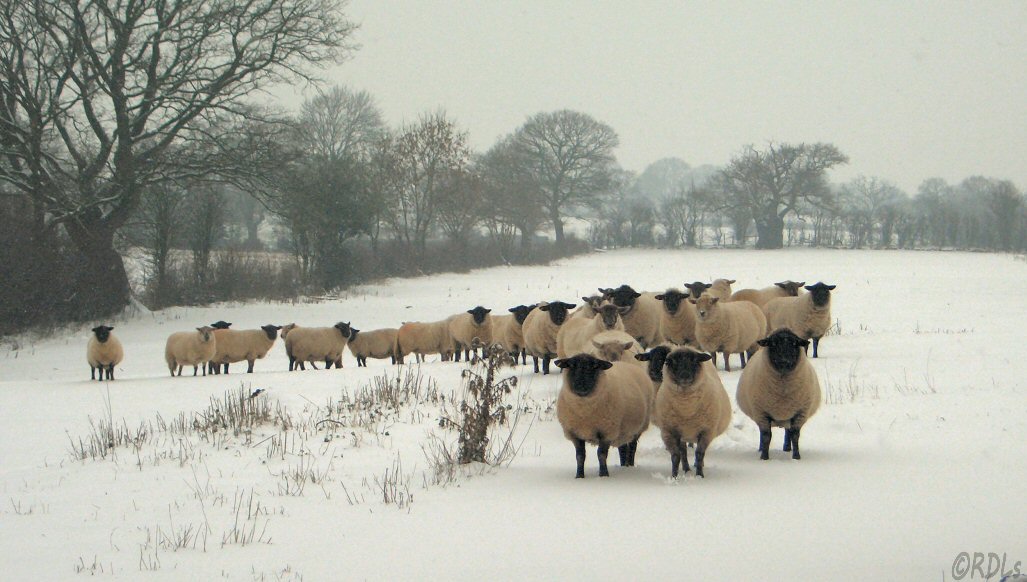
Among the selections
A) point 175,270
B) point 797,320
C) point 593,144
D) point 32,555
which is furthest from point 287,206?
point 593,144

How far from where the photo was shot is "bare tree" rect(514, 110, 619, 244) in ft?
242

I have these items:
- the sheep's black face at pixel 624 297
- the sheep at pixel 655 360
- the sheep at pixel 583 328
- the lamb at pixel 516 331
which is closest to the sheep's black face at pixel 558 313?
the sheep at pixel 583 328

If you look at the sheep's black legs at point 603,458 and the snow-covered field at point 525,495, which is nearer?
the snow-covered field at point 525,495

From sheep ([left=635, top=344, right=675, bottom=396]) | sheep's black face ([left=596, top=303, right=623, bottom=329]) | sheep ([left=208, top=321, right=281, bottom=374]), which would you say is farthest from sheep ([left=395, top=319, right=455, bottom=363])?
sheep ([left=635, top=344, right=675, bottom=396])

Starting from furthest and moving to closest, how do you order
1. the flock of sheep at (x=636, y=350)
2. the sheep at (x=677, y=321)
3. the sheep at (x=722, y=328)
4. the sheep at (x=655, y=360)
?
the sheep at (x=677, y=321)
the sheep at (x=722, y=328)
the sheep at (x=655, y=360)
the flock of sheep at (x=636, y=350)

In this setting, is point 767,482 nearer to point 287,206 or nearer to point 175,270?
point 287,206

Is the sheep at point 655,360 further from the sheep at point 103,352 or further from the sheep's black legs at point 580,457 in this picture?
the sheep at point 103,352

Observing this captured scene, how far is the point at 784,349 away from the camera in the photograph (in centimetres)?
746

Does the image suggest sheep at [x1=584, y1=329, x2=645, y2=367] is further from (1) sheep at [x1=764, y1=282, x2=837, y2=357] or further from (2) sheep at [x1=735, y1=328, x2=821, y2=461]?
(1) sheep at [x1=764, y1=282, x2=837, y2=357]

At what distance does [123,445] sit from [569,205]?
224 ft

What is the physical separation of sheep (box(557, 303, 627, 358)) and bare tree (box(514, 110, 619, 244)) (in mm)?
61062

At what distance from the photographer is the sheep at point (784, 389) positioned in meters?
7.50

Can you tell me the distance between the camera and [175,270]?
3114 centimetres

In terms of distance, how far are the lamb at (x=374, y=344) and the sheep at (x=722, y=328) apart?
9.00 m
